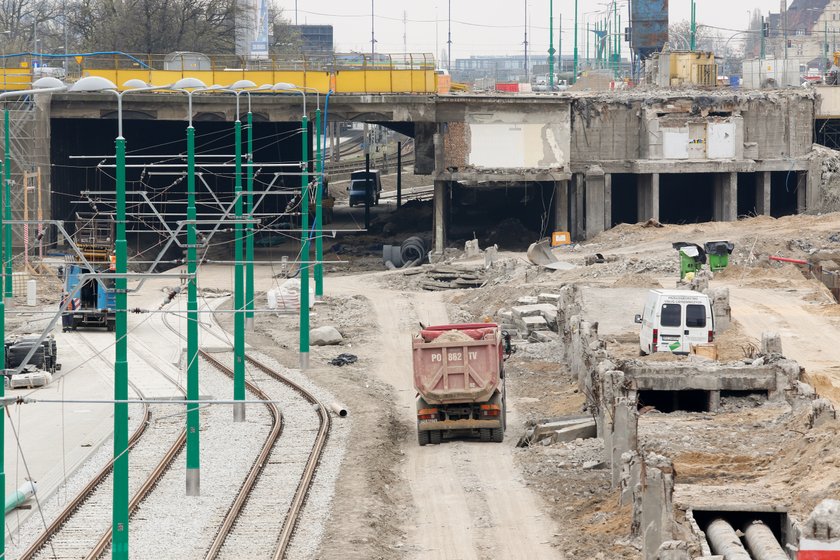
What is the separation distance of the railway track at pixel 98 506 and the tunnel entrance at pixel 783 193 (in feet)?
179

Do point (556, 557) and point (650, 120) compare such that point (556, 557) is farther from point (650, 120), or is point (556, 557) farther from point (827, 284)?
point (650, 120)

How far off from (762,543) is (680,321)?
1511 cm

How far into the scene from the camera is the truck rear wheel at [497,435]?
3297cm

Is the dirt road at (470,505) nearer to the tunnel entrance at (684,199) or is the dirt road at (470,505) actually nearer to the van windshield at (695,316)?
the van windshield at (695,316)

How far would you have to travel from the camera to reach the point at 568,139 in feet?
248

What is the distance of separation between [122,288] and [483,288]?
4063 centimetres

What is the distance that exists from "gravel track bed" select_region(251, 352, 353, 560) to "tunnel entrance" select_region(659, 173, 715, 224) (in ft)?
162

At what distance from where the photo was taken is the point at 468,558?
79.4ft

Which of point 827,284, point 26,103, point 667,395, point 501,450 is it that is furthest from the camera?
point 26,103

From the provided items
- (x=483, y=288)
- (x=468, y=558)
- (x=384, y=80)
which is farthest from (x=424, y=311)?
(x=468, y=558)

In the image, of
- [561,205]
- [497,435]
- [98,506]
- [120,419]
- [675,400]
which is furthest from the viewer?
[561,205]

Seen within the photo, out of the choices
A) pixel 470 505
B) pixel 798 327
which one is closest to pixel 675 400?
pixel 470 505

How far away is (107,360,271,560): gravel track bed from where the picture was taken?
80.9 ft

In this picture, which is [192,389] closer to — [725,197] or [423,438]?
[423,438]
